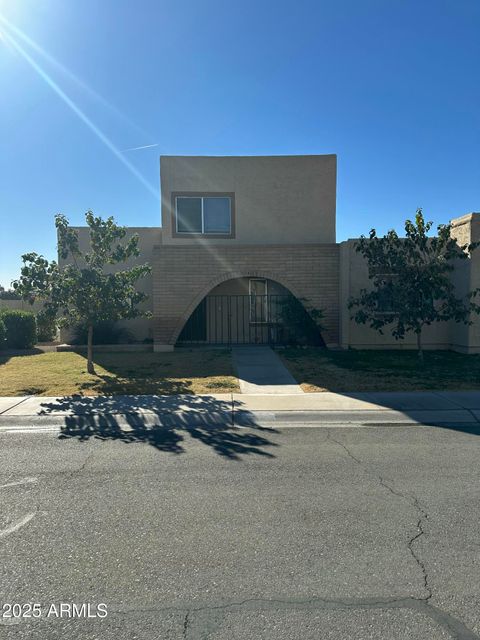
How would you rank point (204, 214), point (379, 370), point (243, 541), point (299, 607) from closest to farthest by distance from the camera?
1. point (299, 607)
2. point (243, 541)
3. point (379, 370)
4. point (204, 214)

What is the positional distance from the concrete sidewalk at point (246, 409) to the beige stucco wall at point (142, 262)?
8.45 m

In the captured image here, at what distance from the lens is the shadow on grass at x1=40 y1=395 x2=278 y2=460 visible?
20.3 feet

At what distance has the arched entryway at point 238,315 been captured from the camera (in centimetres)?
1732

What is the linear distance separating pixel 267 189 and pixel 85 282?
30.3 ft

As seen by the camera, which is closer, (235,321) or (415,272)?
(415,272)

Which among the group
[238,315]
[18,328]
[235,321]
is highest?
[238,315]

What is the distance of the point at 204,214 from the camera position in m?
17.4

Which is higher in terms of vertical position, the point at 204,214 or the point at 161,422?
the point at 204,214

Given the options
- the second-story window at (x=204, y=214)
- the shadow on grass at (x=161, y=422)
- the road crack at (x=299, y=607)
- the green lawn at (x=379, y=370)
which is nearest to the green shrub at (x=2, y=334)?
the second-story window at (x=204, y=214)

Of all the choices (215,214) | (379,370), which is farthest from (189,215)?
(379,370)

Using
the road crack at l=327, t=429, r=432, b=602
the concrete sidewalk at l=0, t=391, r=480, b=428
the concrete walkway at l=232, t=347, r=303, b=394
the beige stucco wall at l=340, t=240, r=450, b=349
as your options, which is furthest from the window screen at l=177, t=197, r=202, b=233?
the road crack at l=327, t=429, r=432, b=602

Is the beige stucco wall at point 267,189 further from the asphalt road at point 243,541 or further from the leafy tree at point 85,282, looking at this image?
the asphalt road at point 243,541

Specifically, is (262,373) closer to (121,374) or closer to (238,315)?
(121,374)

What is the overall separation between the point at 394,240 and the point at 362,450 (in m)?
8.05
